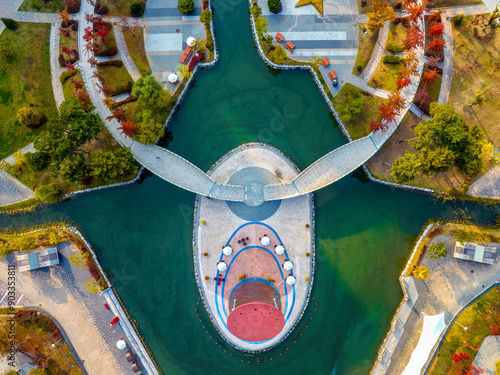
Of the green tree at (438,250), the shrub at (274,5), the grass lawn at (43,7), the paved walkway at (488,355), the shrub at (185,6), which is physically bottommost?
the paved walkway at (488,355)

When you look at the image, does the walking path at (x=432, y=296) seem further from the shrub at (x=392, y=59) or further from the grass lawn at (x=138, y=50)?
the grass lawn at (x=138, y=50)

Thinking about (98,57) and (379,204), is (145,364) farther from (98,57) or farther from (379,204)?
(98,57)

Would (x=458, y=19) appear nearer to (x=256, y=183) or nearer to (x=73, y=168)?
(x=256, y=183)

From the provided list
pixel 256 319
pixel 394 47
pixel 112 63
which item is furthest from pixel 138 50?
pixel 256 319

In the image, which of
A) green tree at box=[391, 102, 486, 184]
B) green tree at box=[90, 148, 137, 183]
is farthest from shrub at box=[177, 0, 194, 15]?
green tree at box=[391, 102, 486, 184]

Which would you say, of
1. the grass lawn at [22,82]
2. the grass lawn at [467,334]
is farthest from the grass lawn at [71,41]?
the grass lawn at [467,334]

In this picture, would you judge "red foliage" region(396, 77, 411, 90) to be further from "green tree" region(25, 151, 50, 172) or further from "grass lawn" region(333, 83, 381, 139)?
"green tree" region(25, 151, 50, 172)

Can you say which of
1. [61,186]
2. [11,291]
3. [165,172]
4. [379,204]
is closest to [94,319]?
[11,291]
